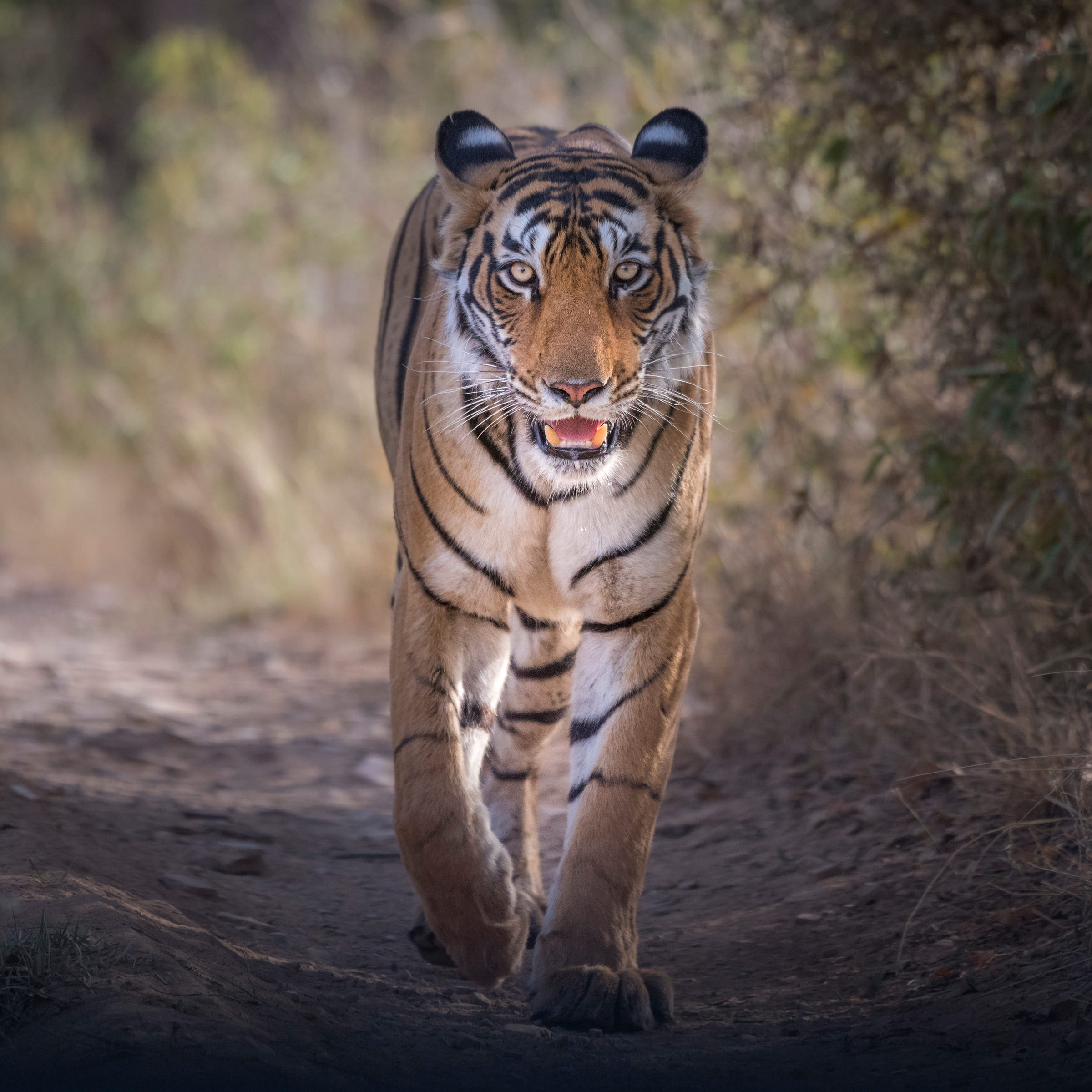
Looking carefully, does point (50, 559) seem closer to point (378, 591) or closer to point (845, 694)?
point (378, 591)

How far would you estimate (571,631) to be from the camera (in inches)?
154

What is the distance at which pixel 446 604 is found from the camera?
10.5 feet

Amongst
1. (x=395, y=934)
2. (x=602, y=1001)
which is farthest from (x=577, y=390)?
(x=395, y=934)

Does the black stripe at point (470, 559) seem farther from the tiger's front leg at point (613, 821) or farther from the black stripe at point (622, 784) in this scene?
the black stripe at point (622, 784)

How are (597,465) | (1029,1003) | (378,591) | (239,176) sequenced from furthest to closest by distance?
(239,176) < (378,591) < (597,465) < (1029,1003)

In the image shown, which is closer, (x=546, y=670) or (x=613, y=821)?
(x=613, y=821)

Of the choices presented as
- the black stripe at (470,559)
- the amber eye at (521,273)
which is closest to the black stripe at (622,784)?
the black stripe at (470,559)

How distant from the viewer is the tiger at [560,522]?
9.78 feet

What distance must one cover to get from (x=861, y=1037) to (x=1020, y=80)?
3.15m

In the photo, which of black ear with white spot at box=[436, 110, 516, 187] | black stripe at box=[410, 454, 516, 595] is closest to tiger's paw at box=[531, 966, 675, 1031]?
black stripe at box=[410, 454, 516, 595]

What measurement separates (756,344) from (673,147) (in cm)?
270

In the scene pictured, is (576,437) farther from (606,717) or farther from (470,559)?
(606,717)

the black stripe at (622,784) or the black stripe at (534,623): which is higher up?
the black stripe at (534,623)

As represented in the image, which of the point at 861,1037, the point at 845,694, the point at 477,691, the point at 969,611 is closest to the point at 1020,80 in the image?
the point at 969,611
